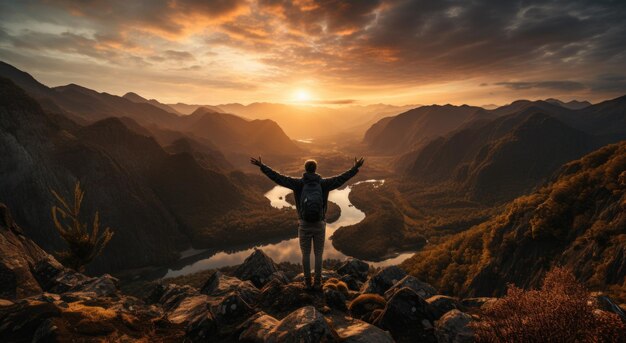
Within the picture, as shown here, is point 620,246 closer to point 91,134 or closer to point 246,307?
point 246,307

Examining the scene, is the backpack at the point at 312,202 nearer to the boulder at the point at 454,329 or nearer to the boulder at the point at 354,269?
the boulder at the point at 454,329

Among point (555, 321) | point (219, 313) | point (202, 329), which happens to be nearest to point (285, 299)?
point (219, 313)

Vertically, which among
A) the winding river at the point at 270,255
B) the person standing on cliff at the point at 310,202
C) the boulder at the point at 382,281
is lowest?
the winding river at the point at 270,255

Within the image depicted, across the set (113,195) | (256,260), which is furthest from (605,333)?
(113,195)

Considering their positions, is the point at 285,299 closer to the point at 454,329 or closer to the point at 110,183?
the point at 454,329

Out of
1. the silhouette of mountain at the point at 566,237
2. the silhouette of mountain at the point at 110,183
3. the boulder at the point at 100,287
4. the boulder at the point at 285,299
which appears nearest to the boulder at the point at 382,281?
the boulder at the point at 285,299

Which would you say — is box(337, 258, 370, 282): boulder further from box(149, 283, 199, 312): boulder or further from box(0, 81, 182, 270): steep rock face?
box(0, 81, 182, 270): steep rock face
